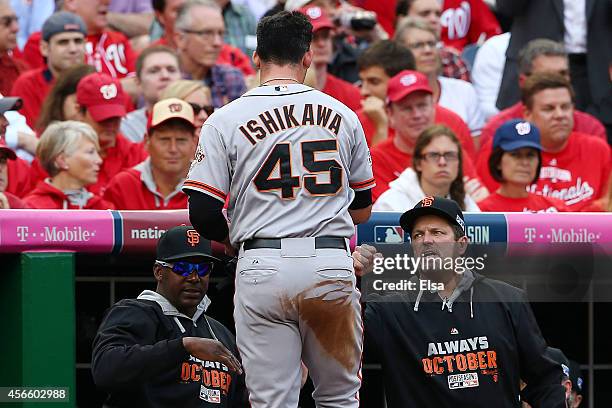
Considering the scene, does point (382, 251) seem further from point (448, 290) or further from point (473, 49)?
point (473, 49)

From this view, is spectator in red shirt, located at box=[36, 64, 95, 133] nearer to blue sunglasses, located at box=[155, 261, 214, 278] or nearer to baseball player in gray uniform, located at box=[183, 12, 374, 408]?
blue sunglasses, located at box=[155, 261, 214, 278]

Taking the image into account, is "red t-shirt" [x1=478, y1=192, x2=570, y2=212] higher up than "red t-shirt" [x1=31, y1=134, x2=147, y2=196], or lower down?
lower down

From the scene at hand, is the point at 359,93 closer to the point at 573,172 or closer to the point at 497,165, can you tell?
the point at 573,172

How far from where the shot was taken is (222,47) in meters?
9.36

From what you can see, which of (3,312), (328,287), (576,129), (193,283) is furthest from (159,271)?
(576,129)

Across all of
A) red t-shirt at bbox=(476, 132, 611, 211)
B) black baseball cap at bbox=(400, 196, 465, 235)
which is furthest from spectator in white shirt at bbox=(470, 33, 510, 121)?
black baseball cap at bbox=(400, 196, 465, 235)

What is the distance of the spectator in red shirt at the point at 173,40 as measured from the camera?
31.6ft

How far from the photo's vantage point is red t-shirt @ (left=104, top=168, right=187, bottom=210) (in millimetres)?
7051

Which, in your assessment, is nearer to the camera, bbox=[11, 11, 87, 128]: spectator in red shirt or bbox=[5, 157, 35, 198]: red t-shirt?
bbox=[5, 157, 35, 198]: red t-shirt

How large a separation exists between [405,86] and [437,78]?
4.46 ft

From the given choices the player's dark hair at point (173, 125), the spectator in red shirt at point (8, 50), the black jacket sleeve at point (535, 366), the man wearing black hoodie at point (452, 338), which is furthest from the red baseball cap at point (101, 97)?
the black jacket sleeve at point (535, 366)

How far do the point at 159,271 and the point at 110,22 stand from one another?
5757mm

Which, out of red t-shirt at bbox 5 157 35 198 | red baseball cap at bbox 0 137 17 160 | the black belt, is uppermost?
red baseball cap at bbox 0 137 17 160

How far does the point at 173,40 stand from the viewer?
9.64m
